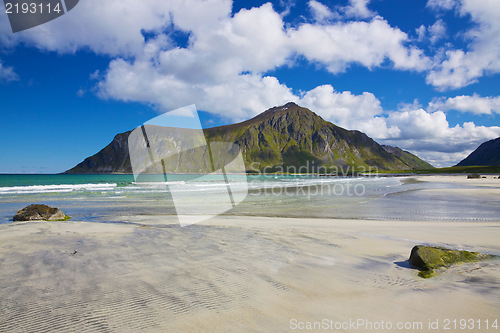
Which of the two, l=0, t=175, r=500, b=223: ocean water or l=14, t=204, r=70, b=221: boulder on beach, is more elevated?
l=14, t=204, r=70, b=221: boulder on beach

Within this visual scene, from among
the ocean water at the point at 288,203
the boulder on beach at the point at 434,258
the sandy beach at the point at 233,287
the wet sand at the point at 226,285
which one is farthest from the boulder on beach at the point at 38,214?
the boulder on beach at the point at 434,258

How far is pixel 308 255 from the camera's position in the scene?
6.25m

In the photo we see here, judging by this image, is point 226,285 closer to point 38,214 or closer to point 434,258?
point 434,258

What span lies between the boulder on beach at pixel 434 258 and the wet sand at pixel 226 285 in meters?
0.21

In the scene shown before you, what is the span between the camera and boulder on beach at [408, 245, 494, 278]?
5.00 meters

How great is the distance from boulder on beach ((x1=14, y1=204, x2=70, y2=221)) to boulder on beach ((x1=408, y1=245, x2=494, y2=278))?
14929mm

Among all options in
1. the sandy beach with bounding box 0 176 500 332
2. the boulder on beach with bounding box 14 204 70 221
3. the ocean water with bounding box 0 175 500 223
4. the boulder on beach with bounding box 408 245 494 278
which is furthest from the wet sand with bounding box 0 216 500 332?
Result: the ocean water with bounding box 0 175 500 223

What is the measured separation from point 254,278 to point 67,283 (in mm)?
3299

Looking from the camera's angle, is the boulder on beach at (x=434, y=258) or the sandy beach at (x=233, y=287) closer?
the sandy beach at (x=233, y=287)

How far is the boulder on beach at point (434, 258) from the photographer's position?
16.4 feet

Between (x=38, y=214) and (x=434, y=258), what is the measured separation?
1567 centimetres

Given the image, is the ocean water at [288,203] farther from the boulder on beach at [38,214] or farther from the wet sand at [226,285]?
the wet sand at [226,285]

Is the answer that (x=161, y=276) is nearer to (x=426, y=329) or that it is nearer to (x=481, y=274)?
(x=426, y=329)

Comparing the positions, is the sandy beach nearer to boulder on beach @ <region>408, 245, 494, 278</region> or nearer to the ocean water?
boulder on beach @ <region>408, 245, 494, 278</region>
